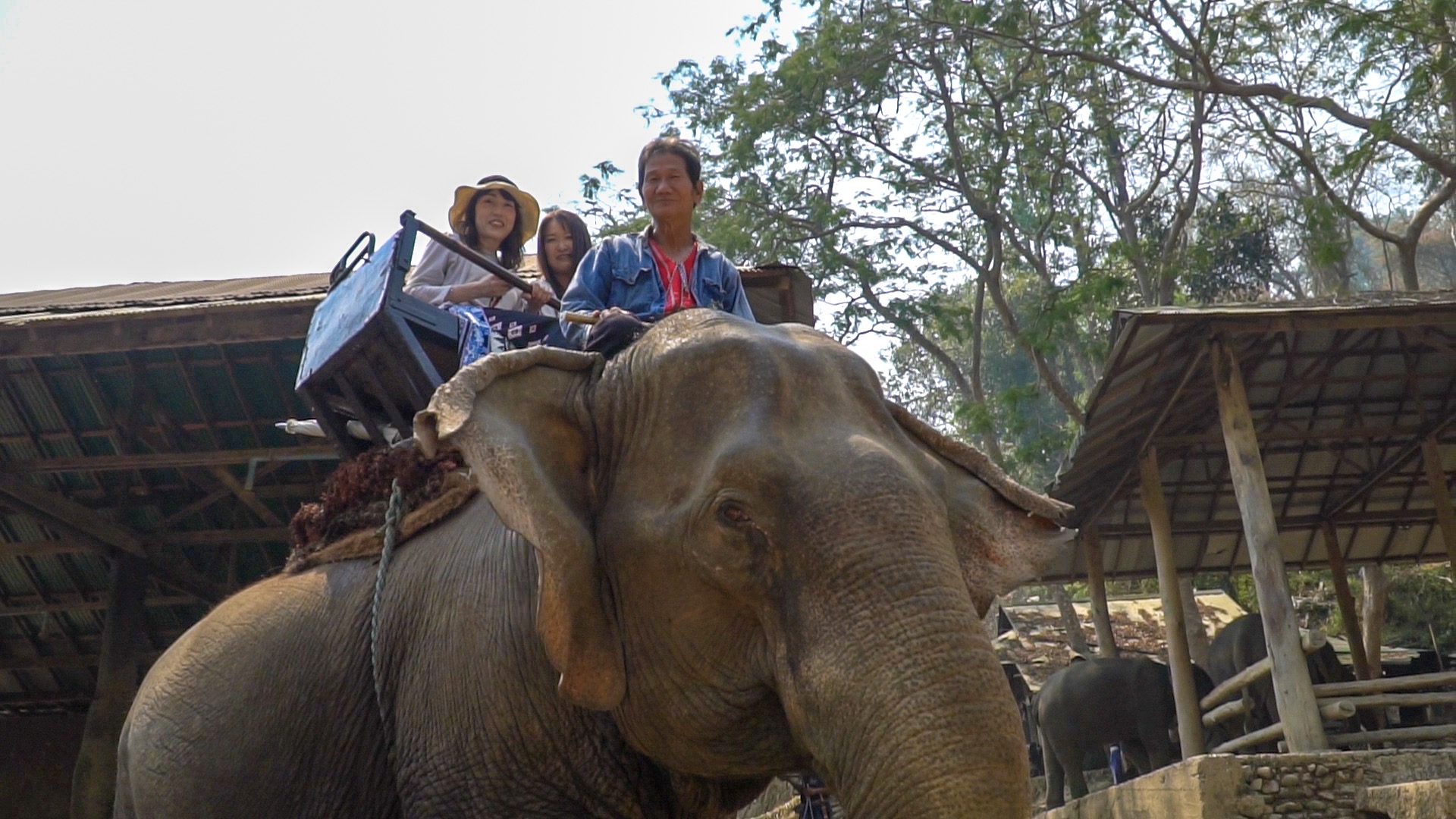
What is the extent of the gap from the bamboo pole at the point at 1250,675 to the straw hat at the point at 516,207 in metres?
8.16

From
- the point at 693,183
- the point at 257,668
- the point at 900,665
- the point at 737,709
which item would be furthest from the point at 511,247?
the point at 900,665

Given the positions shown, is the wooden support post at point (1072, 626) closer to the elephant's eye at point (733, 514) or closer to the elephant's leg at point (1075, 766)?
the elephant's leg at point (1075, 766)

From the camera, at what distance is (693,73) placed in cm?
2258

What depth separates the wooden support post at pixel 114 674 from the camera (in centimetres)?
1070

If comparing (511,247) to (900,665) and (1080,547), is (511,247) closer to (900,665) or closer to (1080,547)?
(900,665)

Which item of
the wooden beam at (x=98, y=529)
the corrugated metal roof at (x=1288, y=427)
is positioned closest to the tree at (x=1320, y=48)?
the corrugated metal roof at (x=1288, y=427)

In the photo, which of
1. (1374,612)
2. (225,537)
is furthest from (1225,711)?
(225,537)

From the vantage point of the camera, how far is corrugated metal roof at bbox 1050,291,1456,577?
11070 mm

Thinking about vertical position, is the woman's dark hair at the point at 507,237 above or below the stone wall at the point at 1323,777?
above

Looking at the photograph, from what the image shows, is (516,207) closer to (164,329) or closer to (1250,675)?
(164,329)

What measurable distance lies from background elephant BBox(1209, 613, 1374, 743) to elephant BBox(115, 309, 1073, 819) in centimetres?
1287

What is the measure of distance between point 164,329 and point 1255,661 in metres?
11.3

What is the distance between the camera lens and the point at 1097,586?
1655cm

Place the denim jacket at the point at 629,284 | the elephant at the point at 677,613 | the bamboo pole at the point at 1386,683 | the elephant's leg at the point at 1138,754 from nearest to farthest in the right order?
the elephant at the point at 677,613 < the denim jacket at the point at 629,284 < the bamboo pole at the point at 1386,683 < the elephant's leg at the point at 1138,754
